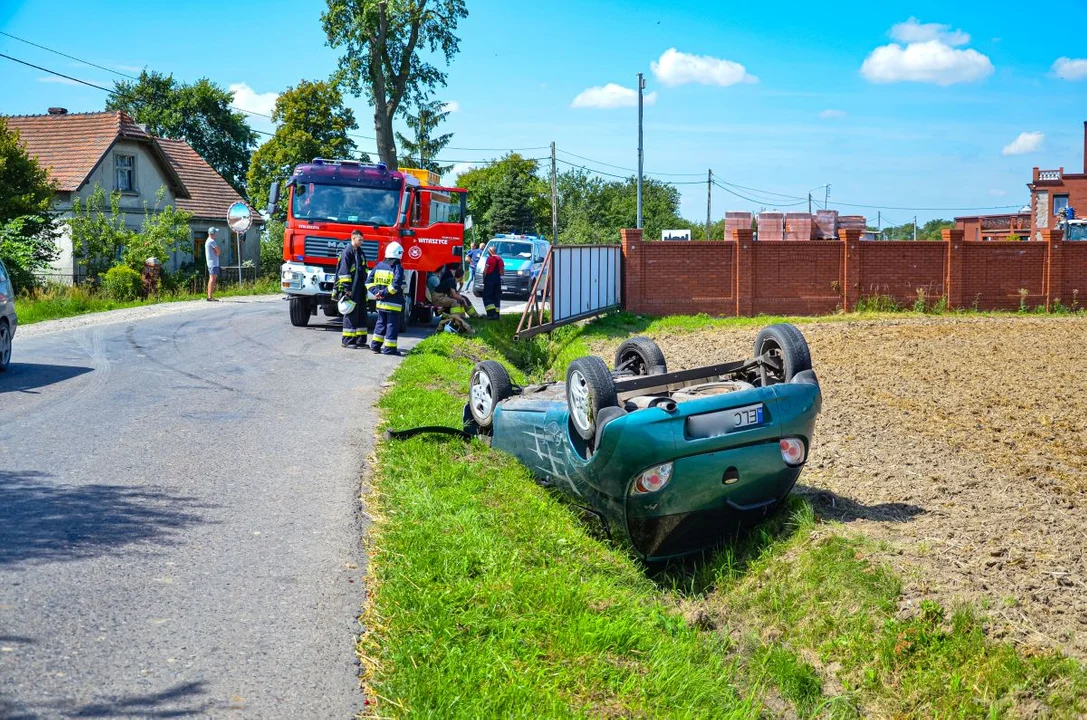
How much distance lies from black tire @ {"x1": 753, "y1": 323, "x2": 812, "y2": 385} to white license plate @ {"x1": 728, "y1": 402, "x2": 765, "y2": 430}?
678 mm

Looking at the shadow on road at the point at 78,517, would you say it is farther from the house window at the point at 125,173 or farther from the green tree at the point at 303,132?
the green tree at the point at 303,132

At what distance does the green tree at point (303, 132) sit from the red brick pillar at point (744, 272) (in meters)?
35.3

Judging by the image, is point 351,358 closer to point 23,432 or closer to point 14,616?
point 23,432

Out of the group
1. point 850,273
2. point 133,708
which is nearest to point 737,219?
point 850,273

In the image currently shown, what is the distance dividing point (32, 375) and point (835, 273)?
21.9 metres

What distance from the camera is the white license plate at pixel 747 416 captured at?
6707mm

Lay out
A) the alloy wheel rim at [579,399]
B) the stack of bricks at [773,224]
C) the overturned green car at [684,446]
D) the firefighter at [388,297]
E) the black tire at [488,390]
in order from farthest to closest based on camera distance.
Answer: the stack of bricks at [773,224], the firefighter at [388,297], the black tire at [488,390], the alloy wheel rim at [579,399], the overturned green car at [684,446]

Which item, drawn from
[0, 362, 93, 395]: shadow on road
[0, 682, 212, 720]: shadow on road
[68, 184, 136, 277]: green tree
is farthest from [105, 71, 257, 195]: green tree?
[0, 682, 212, 720]: shadow on road

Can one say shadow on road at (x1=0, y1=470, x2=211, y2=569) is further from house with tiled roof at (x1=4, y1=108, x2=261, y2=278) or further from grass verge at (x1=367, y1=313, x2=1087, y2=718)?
house with tiled roof at (x1=4, y1=108, x2=261, y2=278)

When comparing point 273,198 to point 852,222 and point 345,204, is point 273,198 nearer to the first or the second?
point 345,204

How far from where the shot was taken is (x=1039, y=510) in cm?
744

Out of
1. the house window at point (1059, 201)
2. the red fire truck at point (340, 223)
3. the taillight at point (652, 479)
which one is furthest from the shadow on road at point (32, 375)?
the house window at point (1059, 201)

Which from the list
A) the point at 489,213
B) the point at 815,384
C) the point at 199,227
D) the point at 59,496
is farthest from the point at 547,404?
the point at 489,213

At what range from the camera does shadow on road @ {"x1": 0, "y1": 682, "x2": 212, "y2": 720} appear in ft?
12.9
